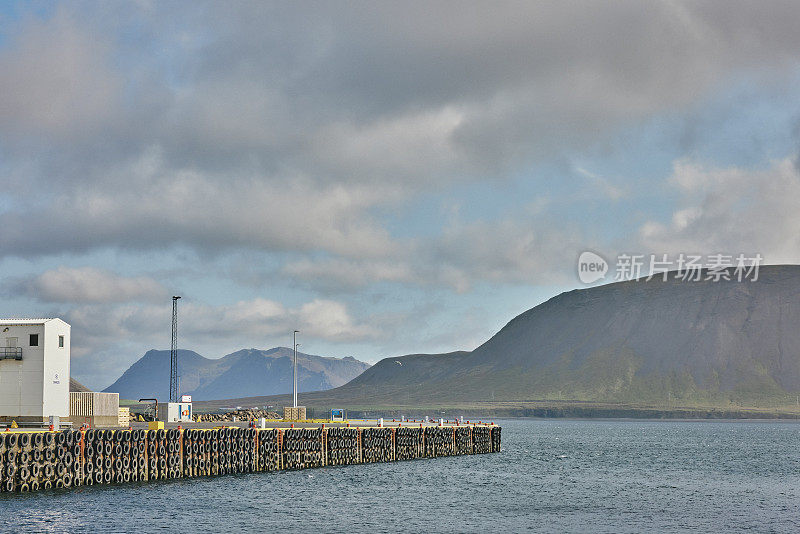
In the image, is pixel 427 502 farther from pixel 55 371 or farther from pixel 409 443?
pixel 55 371

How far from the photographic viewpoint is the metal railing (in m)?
84.8

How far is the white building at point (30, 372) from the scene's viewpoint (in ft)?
276

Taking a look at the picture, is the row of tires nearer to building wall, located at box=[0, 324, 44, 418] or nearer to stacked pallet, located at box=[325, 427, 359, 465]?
stacked pallet, located at box=[325, 427, 359, 465]

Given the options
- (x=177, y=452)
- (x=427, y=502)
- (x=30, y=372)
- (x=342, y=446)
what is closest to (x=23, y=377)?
(x=30, y=372)

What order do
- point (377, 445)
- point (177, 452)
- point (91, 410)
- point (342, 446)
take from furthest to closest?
→ point (377, 445) < point (91, 410) < point (342, 446) < point (177, 452)

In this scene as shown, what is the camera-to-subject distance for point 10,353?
278ft

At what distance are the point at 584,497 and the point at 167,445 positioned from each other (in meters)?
34.0

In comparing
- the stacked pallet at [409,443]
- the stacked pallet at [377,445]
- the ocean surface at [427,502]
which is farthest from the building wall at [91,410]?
the stacked pallet at [409,443]

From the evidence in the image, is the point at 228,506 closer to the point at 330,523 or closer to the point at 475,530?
the point at 330,523

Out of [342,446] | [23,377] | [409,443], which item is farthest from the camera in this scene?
[409,443]

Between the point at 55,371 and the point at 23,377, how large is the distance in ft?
9.43

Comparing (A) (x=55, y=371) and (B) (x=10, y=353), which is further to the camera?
(A) (x=55, y=371)

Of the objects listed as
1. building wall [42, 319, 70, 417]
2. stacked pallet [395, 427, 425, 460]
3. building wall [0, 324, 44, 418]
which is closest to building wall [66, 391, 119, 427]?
building wall [42, 319, 70, 417]

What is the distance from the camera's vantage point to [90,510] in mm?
56219
